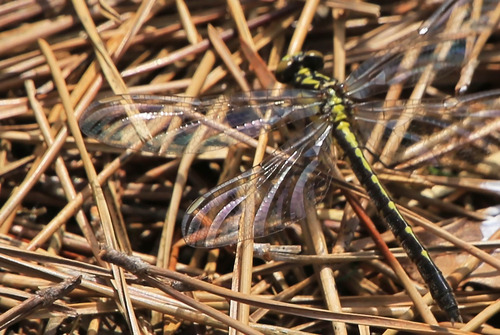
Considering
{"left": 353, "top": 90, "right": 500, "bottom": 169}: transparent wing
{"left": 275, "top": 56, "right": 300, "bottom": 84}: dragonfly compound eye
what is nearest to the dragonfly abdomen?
{"left": 353, "top": 90, "right": 500, "bottom": 169}: transparent wing

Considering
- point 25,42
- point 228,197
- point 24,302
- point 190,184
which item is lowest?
point 24,302

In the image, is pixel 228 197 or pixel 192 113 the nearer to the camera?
pixel 228 197

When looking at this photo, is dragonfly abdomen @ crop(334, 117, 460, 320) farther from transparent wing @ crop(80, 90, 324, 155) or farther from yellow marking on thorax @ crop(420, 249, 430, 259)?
transparent wing @ crop(80, 90, 324, 155)

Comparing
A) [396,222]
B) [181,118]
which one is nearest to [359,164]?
[396,222]

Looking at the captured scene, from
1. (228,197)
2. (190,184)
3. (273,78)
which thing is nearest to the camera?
(228,197)

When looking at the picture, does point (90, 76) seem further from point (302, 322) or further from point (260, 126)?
point (302, 322)

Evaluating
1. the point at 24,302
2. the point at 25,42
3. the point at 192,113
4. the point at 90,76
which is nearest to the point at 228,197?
the point at 192,113
